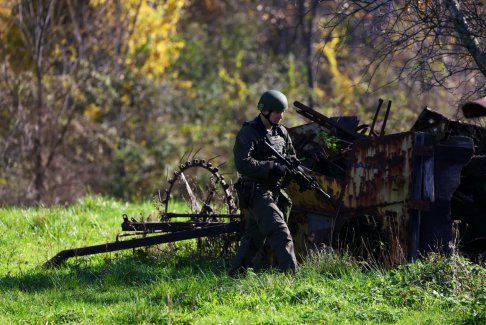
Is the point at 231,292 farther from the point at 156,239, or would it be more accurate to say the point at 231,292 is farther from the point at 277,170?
the point at 156,239

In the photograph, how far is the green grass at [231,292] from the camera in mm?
7152

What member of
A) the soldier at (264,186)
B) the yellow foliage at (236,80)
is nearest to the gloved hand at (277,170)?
the soldier at (264,186)

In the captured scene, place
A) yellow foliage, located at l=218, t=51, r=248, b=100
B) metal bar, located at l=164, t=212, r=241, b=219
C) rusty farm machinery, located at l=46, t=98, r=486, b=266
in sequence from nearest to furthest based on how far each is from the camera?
rusty farm machinery, located at l=46, t=98, r=486, b=266 → metal bar, located at l=164, t=212, r=241, b=219 → yellow foliage, located at l=218, t=51, r=248, b=100

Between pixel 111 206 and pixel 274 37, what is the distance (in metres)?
21.7

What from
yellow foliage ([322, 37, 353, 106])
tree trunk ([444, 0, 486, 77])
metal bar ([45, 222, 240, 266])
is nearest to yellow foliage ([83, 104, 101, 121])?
yellow foliage ([322, 37, 353, 106])

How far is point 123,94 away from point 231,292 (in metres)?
16.3

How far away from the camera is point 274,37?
34.2 meters

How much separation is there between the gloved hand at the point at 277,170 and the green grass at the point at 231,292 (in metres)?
0.90

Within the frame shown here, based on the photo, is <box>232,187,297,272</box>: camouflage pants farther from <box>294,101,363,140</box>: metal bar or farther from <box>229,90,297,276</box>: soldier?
<box>294,101,363,140</box>: metal bar

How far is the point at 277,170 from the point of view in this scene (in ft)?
27.8

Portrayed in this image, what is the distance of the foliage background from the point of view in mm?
19750

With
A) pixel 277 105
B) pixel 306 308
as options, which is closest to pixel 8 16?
pixel 277 105

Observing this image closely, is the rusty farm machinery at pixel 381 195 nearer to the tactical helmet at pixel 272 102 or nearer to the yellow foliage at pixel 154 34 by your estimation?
the tactical helmet at pixel 272 102

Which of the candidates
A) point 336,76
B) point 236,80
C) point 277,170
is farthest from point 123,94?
point 277,170
